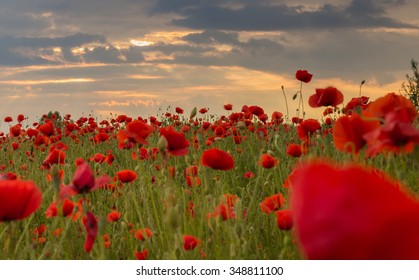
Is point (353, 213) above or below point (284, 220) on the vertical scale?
above

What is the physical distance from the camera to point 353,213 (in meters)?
0.40

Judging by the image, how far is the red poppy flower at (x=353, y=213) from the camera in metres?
0.39

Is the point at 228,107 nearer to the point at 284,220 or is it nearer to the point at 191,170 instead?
the point at 191,170

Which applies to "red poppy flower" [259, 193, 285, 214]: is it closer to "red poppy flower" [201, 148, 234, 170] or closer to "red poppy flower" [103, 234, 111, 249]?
"red poppy flower" [201, 148, 234, 170]

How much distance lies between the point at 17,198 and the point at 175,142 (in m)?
1.08

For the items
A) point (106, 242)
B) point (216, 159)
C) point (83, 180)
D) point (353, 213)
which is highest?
point (353, 213)

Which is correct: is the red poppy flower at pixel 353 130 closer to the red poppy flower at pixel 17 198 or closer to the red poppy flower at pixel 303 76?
the red poppy flower at pixel 17 198

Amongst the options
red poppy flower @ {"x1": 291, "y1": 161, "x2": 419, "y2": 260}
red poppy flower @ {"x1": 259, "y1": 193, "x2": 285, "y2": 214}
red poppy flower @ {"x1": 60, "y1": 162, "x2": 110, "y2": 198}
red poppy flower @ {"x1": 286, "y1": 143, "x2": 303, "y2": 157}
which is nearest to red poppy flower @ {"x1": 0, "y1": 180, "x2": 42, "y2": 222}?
red poppy flower @ {"x1": 60, "y1": 162, "x2": 110, "y2": 198}

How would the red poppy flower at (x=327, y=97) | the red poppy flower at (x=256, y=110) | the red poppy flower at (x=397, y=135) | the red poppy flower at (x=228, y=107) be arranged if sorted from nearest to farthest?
the red poppy flower at (x=397, y=135) → the red poppy flower at (x=327, y=97) → the red poppy flower at (x=256, y=110) → the red poppy flower at (x=228, y=107)

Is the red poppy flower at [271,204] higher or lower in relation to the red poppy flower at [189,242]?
lower

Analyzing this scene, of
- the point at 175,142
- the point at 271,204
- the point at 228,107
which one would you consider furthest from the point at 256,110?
the point at 175,142

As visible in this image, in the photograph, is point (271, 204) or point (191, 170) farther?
point (191, 170)

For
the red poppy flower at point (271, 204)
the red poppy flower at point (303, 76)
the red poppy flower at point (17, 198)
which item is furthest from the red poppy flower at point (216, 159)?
the red poppy flower at point (303, 76)

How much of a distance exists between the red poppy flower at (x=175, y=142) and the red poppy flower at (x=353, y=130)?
94 centimetres
